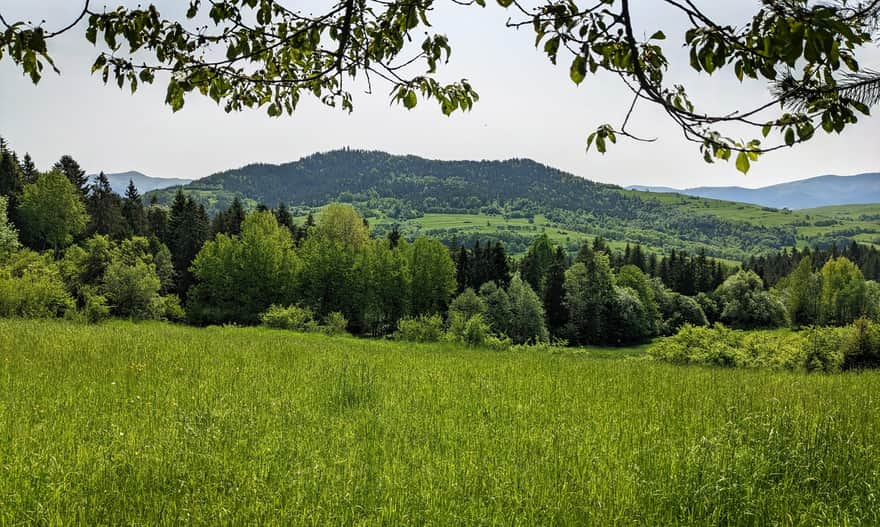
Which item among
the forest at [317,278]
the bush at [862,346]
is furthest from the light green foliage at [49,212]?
the bush at [862,346]

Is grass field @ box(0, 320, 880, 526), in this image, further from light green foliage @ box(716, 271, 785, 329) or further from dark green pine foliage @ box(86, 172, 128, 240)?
light green foliage @ box(716, 271, 785, 329)

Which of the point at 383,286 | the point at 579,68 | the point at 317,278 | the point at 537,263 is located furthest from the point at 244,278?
the point at 579,68

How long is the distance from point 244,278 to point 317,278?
801cm

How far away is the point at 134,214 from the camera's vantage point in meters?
70.7

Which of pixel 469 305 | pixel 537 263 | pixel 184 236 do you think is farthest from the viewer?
pixel 537 263

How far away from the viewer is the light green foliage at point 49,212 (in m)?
56.6

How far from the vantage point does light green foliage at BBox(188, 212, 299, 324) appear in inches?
2095

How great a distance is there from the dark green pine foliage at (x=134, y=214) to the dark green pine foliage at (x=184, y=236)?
14.0 feet

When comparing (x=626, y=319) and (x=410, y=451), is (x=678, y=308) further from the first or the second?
(x=410, y=451)

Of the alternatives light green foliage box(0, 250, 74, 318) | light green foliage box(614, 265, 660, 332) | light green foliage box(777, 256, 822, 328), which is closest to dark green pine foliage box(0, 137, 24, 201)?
light green foliage box(0, 250, 74, 318)

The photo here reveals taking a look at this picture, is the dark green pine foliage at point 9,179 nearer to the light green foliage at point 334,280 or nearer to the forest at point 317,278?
the forest at point 317,278

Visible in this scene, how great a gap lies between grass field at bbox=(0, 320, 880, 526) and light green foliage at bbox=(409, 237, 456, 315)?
50016 millimetres

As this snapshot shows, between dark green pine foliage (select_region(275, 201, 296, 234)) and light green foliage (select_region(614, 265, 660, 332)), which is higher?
dark green pine foliage (select_region(275, 201, 296, 234))

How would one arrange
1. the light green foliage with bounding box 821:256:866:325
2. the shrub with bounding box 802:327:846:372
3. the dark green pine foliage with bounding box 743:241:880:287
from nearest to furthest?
1. the shrub with bounding box 802:327:846:372
2. the light green foliage with bounding box 821:256:866:325
3. the dark green pine foliage with bounding box 743:241:880:287
